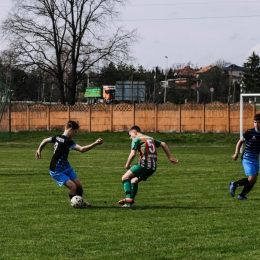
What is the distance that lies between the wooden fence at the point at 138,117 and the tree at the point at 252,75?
6429cm

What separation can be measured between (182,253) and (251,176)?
19.5 feet

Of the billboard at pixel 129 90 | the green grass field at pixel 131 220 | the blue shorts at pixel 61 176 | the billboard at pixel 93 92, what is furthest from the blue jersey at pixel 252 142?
the billboard at pixel 93 92

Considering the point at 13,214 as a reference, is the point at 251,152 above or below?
above

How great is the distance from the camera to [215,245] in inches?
332

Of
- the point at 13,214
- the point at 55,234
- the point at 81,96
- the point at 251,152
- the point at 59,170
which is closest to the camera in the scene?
the point at 55,234

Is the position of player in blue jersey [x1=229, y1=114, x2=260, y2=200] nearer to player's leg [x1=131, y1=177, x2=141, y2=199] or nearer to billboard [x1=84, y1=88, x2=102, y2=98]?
player's leg [x1=131, y1=177, x2=141, y2=199]

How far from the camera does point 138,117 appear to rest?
51.8m

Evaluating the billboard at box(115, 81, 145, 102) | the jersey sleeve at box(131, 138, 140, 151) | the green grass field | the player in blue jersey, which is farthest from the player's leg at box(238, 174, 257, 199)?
the billboard at box(115, 81, 145, 102)

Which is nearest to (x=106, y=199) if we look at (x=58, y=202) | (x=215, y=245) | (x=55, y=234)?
(x=58, y=202)

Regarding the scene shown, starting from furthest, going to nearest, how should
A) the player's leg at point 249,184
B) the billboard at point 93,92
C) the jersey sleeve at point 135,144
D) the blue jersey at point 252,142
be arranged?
the billboard at point 93,92 → the player's leg at point 249,184 → the blue jersey at point 252,142 → the jersey sleeve at point 135,144

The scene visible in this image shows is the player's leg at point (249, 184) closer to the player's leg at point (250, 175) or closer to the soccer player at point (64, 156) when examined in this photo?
the player's leg at point (250, 175)

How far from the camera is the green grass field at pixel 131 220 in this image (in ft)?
26.7

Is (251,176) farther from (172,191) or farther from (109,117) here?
(109,117)

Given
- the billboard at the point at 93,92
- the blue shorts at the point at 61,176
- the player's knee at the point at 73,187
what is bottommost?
the player's knee at the point at 73,187
